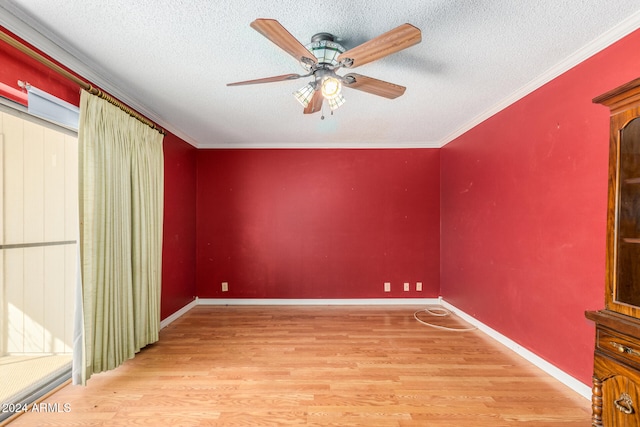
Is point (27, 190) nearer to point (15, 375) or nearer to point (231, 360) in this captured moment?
point (15, 375)

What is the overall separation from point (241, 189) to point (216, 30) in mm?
2577

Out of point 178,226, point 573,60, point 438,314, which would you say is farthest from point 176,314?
point 573,60

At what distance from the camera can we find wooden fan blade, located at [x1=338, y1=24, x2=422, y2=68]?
4.18 feet

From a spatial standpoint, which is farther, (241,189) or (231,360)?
(241,189)

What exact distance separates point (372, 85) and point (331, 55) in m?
0.33

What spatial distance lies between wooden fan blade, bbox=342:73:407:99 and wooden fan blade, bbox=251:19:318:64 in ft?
0.93

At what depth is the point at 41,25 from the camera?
156 centimetres

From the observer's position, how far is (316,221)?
3.99 meters

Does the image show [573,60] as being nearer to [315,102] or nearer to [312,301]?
[315,102]

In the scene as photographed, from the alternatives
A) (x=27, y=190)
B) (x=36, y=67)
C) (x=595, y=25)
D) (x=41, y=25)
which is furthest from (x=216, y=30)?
(x=595, y=25)

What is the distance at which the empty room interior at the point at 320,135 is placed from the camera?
4.84 ft

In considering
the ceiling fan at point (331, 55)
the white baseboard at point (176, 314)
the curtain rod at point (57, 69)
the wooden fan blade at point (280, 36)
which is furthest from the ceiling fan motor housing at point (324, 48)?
the white baseboard at point (176, 314)

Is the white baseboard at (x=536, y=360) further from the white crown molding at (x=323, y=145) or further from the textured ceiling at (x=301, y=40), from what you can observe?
the white crown molding at (x=323, y=145)

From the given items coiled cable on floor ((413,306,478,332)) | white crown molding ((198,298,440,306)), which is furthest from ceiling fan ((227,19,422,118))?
white crown molding ((198,298,440,306))
